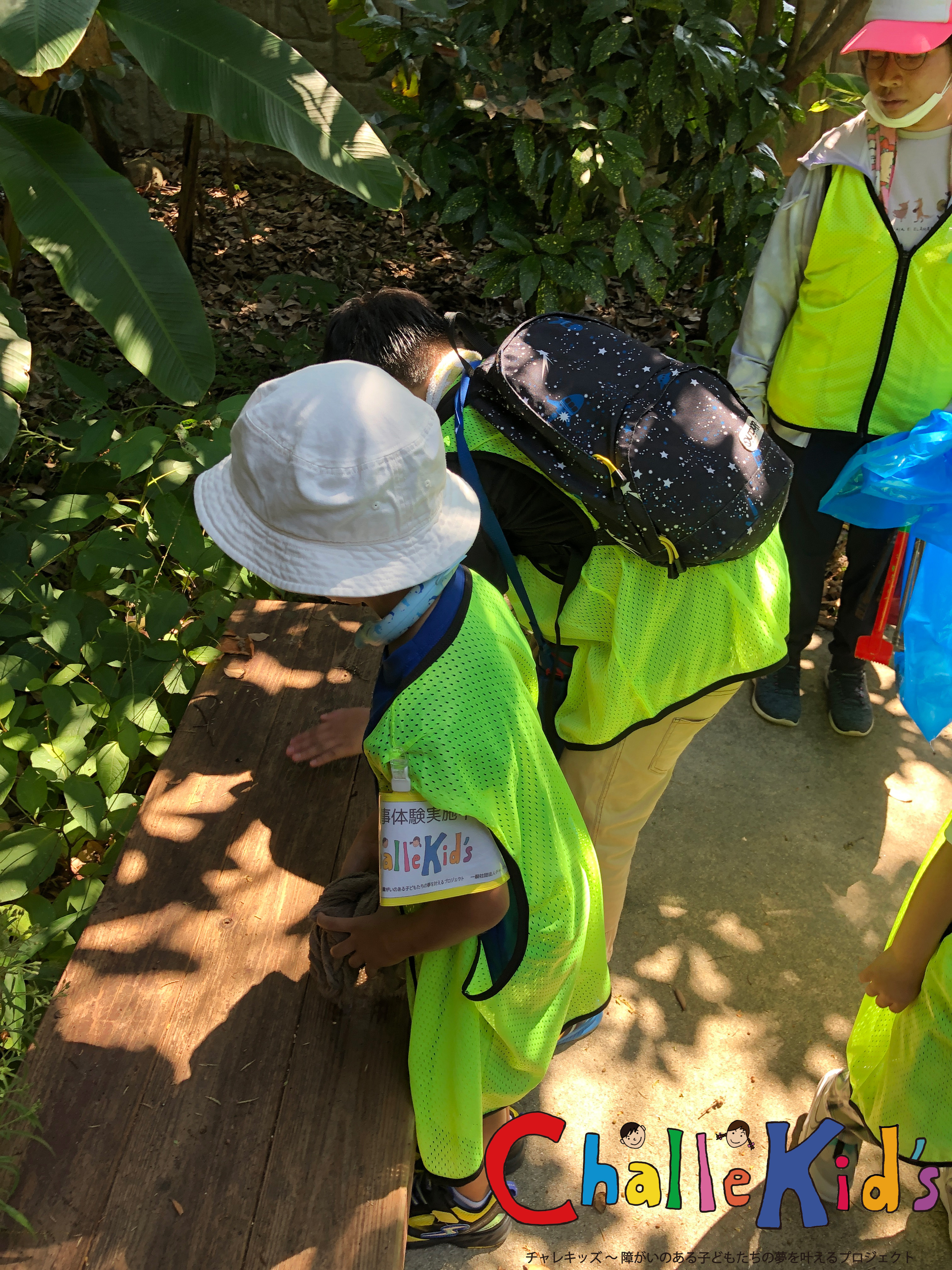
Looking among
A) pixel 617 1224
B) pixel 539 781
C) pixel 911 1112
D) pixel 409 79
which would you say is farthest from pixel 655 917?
pixel 409 79

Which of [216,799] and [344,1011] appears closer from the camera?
[344,1011]

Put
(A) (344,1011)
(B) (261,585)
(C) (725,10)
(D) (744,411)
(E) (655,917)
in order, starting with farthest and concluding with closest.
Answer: (C) (725,10) → (B) (261,585) → (E) (655,917) → (D) (744,411) → (A) (344,1011)

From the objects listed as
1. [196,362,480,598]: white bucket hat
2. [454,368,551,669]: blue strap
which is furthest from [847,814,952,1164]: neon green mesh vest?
[196,362,480,598]: white bucket hat

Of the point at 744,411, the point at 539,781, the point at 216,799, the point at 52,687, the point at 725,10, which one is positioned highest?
the point at 725,10

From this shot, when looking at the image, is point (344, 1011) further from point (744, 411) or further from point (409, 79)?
point (409, 79)

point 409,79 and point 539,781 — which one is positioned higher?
point 409,79

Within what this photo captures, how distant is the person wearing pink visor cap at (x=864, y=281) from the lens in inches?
91.2

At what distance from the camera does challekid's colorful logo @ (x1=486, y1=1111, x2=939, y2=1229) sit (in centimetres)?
187

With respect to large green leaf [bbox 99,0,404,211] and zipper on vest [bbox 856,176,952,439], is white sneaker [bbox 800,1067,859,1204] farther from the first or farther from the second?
large green leaf [bbox 99,0,404,211]

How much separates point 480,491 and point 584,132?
2.60 metres

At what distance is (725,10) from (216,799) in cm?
362

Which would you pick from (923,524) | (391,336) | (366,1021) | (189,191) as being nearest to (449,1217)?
(366,1021)

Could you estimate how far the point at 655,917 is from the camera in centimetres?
263

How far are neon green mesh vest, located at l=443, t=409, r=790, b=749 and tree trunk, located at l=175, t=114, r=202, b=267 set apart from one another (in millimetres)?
4442
